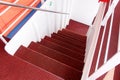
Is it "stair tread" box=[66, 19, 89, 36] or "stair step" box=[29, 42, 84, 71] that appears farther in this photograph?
"stair tread" box=[66, 19, 89, 36]

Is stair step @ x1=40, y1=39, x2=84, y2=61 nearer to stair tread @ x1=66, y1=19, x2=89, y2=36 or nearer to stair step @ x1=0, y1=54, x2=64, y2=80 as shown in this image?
stair step @ x1=0, y1=54, x2=64, y2=80

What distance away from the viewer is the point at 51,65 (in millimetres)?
1584

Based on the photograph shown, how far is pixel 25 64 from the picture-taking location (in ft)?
4.69

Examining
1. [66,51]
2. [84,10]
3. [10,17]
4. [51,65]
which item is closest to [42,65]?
[51,65]

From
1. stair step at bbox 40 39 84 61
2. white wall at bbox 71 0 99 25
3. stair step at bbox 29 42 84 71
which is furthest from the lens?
white wall at bbox 71 0 99 25

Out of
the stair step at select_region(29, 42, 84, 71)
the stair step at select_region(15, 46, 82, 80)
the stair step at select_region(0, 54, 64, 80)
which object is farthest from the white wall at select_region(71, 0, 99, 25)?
the stair step at select_region(0, 54, 64, 80)

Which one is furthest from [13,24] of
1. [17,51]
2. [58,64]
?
[58,64]

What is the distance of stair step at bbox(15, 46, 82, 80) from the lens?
1.50 m

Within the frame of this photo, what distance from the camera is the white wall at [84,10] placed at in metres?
3.71

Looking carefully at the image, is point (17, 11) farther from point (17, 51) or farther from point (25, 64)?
point (25, 64)

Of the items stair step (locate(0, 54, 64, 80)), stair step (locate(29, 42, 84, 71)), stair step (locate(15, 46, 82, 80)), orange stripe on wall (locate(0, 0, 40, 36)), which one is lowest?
stair step (locate(29, 42, 84, 71))

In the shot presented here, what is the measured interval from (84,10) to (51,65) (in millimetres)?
2821

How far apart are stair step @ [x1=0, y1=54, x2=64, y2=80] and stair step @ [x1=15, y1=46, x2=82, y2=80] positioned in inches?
7.2

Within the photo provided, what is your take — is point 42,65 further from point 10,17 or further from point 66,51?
point 10,17
